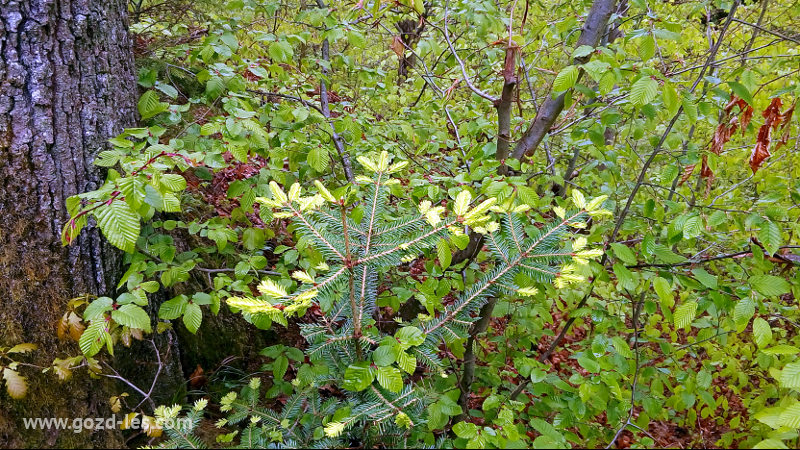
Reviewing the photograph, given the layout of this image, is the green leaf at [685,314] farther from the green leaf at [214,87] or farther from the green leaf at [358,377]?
the green leaf at [214,87]

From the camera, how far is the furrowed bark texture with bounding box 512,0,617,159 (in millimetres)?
1911

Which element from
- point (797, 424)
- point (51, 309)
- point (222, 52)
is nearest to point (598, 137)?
point (797, 424)

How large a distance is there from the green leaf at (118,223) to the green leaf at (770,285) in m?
2.12

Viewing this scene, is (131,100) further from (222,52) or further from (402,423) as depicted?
(402,423)

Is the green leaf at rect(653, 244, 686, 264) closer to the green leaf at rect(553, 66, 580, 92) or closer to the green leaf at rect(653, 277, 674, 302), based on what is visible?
the green leaf at rect(653, 277, 674, 302)

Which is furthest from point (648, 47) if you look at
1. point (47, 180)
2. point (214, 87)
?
point (47, 180)

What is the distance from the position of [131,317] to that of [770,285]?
224 cm

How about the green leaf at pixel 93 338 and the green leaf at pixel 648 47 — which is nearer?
the green leaf at pixel 93 338

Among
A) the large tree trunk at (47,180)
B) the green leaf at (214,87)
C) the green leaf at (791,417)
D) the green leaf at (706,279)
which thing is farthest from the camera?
the green leaf at (214,87)

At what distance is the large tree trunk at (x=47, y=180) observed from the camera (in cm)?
144

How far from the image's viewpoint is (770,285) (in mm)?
1511

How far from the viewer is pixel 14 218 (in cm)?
148

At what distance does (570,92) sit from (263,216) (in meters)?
1.51

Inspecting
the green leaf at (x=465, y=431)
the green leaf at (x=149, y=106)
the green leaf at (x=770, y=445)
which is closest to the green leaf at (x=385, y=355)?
the green leaf at (x=465, y=431)
